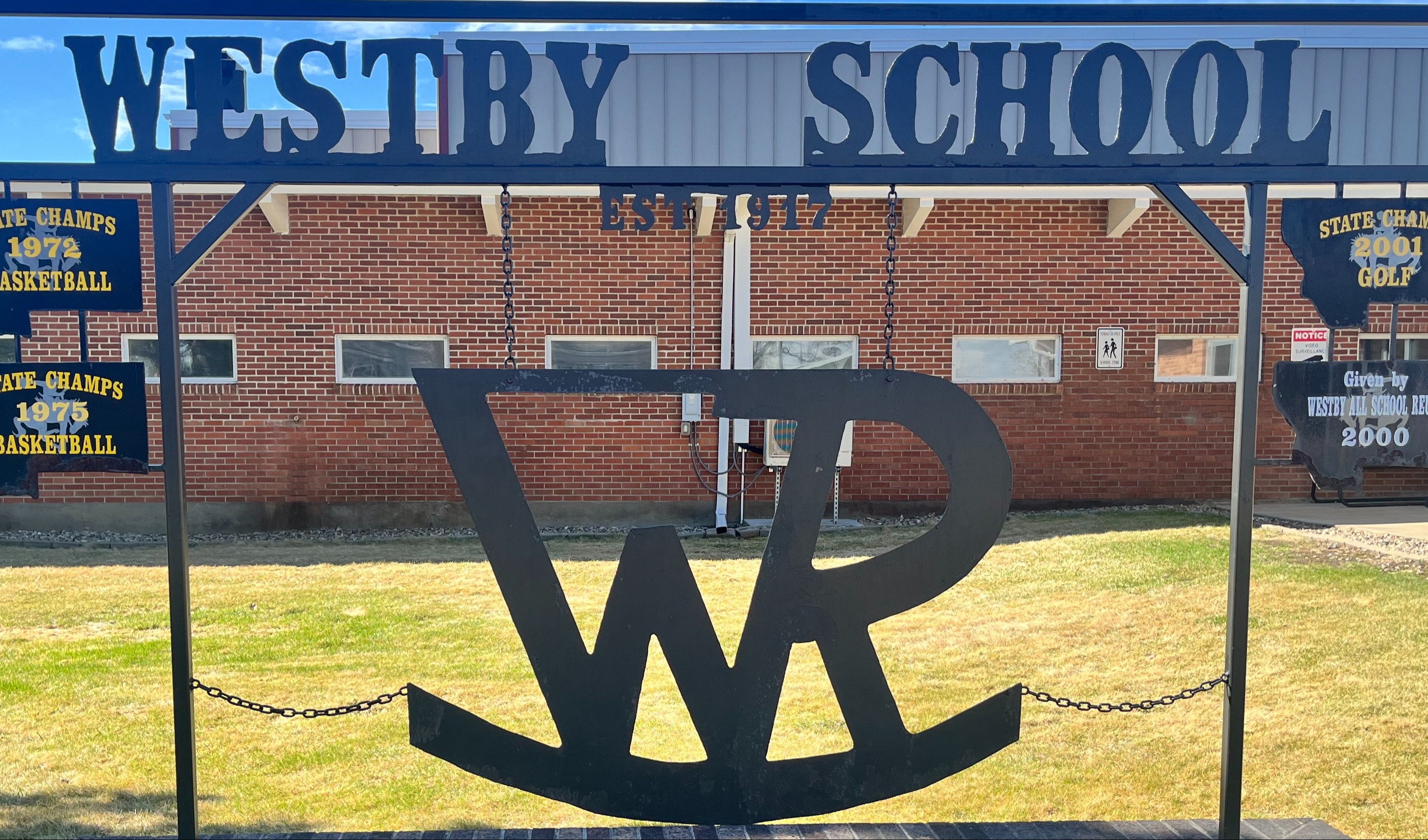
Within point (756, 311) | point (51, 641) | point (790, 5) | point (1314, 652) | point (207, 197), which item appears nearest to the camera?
point (790, 5)

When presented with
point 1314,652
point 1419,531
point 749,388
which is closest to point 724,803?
point 749,388

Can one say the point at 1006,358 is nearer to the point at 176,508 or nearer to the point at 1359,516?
the point at 1359,516

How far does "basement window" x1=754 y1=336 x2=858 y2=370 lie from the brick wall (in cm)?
14

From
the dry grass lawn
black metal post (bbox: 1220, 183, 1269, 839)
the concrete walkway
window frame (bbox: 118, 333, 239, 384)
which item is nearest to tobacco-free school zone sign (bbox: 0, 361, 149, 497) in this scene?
the dry grass lawn

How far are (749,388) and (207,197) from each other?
27.1ft

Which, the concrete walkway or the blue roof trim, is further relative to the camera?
the concrete walkway

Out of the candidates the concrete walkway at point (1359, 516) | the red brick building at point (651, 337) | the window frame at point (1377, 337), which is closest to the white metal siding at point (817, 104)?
the red brick building at point (651, 337)

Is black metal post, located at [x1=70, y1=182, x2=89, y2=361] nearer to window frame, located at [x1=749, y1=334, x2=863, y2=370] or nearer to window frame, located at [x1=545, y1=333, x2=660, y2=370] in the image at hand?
window frame, located at [x1=545, y1=333, x2=660, y2=370]

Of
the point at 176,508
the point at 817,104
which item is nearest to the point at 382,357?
the point at 817,104

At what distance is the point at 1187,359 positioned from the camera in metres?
10.6

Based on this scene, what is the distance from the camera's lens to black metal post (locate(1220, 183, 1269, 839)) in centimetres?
329

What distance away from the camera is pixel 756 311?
401 inches

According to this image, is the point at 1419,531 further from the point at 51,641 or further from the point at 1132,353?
the point at 51,641

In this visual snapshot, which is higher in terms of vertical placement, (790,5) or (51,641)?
(790,5)
